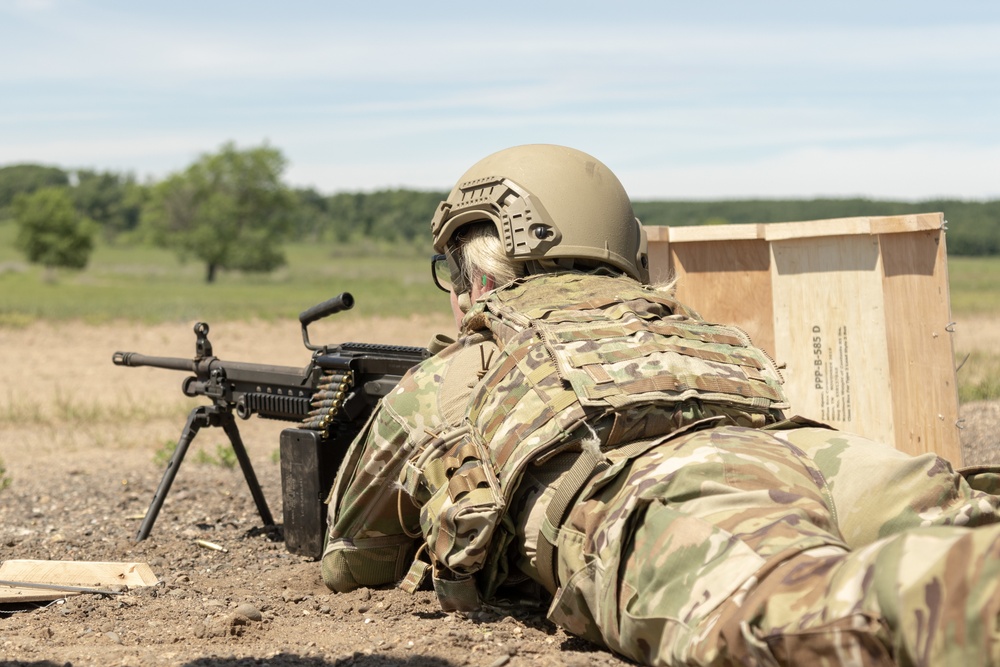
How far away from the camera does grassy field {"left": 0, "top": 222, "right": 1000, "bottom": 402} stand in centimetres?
2228

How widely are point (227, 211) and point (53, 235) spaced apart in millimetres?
12075

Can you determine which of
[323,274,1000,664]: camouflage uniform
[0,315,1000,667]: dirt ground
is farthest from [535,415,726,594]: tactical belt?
[0,315,1000,667]: dirt ground

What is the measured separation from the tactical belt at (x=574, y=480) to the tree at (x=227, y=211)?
67208 mm

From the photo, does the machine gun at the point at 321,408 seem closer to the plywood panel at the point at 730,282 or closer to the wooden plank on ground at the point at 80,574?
the wooden plank on ground at the point at 80,574

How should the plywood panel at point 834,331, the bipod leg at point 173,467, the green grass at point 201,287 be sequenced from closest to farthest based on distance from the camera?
1. the plywood panel at point 834,331
2. the bipod leg at point 173,467
3. the green grass at point 201,287

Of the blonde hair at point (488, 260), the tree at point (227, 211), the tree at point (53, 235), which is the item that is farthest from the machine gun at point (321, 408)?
the tree at point (53, 235)

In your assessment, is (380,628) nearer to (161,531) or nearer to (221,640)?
(221,640)

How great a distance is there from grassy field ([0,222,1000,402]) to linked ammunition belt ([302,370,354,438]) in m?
2.78

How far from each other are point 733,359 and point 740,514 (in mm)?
788

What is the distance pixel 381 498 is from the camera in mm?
3865

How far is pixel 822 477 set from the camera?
3.05 metres

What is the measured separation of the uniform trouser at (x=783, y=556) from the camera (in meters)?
2.09

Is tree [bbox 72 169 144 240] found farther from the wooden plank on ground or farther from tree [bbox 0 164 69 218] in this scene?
the wooden plank on ground

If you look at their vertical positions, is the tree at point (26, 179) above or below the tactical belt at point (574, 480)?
above
